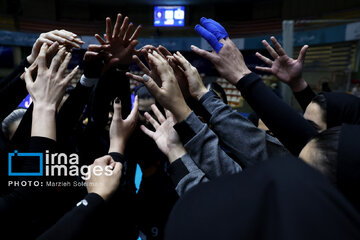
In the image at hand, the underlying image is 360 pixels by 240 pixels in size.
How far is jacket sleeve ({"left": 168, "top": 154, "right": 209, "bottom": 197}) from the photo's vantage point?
2.90 feet

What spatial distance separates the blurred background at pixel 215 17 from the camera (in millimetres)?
9344

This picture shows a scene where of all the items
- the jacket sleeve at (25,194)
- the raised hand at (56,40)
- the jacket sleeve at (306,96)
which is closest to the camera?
the jacket sleeve at (25,194)

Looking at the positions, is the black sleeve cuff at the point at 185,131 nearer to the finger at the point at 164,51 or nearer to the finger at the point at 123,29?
the finger at the point at 164,51

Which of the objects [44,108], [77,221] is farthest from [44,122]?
[77,221]

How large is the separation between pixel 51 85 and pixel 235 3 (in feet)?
46.0

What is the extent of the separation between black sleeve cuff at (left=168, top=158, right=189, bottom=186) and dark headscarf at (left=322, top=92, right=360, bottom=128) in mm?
933

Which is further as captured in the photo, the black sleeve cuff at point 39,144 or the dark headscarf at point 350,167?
the black sleeve cuff at point 39,144

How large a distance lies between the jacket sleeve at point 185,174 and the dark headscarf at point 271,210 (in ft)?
1.66

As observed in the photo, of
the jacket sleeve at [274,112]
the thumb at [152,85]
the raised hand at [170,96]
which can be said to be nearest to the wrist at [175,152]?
the raised hand at [170,96]

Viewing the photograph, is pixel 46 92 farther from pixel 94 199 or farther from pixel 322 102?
pixel 322 102

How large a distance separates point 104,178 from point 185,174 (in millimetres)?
306

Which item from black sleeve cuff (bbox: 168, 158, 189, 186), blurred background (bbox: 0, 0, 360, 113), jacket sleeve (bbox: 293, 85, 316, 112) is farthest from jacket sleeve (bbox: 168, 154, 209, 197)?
blurred background (bbox: 0, 0, 360, 113)

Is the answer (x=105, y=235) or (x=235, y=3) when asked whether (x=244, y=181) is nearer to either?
(x=105, y=235)

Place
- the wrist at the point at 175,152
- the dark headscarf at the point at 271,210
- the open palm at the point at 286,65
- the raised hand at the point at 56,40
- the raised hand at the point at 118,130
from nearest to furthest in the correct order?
the dark headscarf at the point at 271,210 → the wrist at the point at 175,152 → the raised hand at the point at 118,130 → the raised hand at the point at 56,40 → the open palm at the point at 286,65
